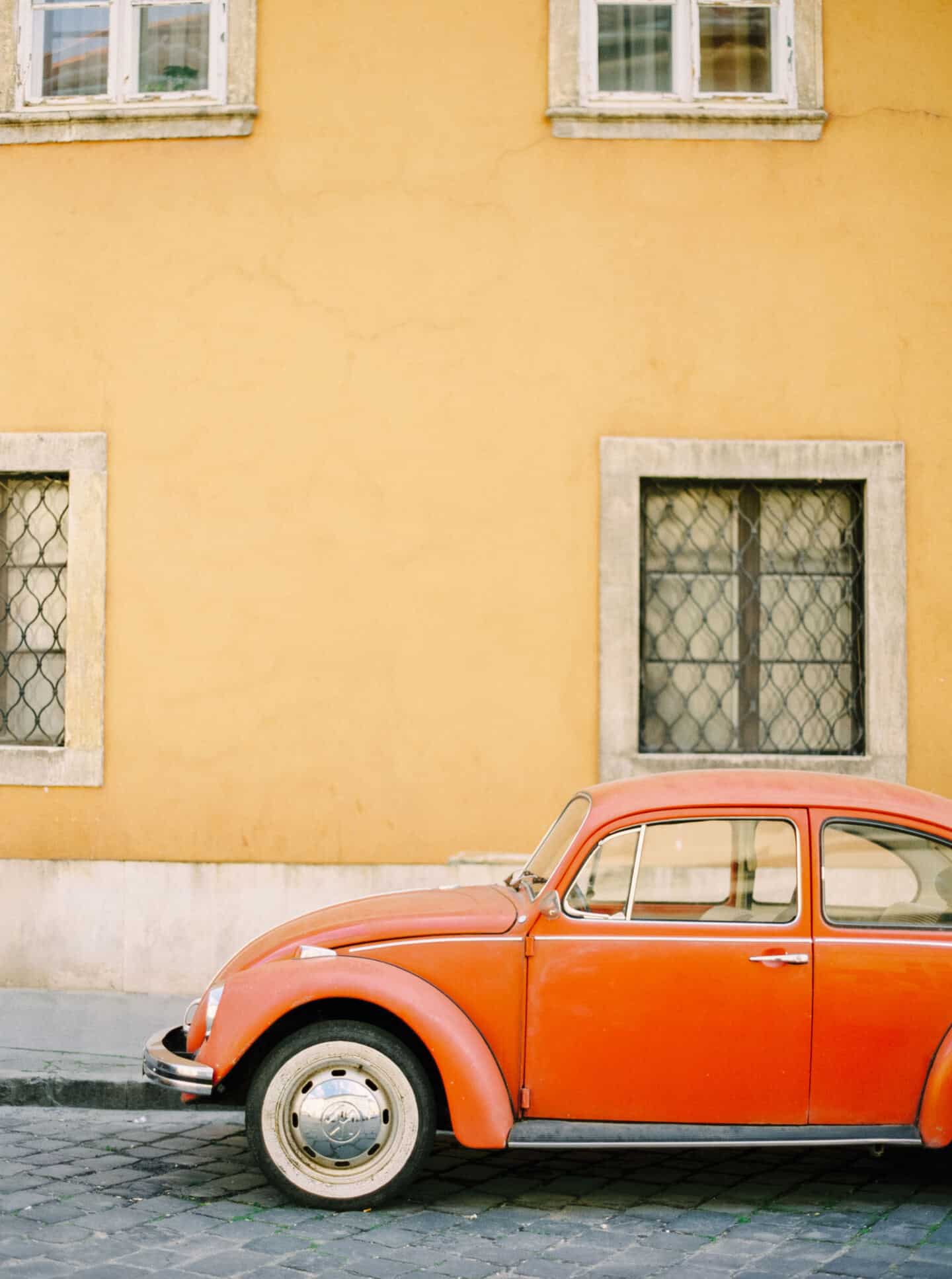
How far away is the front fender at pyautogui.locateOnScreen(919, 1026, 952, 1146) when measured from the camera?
4543mm

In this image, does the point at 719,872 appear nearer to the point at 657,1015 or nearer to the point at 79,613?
the point at 657,1015

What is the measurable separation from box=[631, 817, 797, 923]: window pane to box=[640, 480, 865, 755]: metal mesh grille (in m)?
3.24

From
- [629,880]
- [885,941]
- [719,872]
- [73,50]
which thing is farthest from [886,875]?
[73,50]

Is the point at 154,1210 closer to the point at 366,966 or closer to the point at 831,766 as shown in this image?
the point at 366,966

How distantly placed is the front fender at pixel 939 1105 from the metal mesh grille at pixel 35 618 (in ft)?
18.6

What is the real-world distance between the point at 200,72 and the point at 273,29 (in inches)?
21.1

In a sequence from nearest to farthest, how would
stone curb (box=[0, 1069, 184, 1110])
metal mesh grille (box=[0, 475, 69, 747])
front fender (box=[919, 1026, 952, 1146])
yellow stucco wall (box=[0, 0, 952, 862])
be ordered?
front fender (box=[919, 1026, 952, 1146]) → stone curb (box=[0, 1069, 184, 1110]) → yellow stucco wall (box=[0, 0, 952, 862]) → metal mesh grille (box=[0, 475, 69, 747])

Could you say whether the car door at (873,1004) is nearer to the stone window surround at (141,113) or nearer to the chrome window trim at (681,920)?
the chrome window trim at (681,920)

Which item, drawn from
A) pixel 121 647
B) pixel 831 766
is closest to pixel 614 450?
pixel 831 766

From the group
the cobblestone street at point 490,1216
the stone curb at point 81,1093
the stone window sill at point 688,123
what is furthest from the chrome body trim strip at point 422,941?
the stone window sill at point 688,123

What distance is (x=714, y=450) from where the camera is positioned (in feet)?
26.6

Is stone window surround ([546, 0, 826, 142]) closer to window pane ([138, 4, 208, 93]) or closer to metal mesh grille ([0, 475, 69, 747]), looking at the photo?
window pane ([138, 4, 208, 93])

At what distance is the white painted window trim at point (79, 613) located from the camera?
8234mm

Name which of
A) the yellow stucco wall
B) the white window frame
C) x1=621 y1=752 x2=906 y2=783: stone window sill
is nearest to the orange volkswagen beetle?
x1=621 y1=752 x2=906 y2=783: stone window sill
